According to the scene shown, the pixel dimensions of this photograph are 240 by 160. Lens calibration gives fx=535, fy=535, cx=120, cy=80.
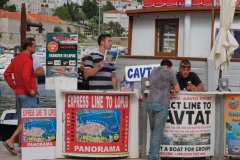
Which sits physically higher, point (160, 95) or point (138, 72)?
point (138, 72)

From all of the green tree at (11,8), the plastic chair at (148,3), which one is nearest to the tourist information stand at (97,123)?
the plastic chair at (148,3)

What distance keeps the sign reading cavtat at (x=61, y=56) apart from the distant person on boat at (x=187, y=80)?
1726mm

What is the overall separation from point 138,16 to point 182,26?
138cm

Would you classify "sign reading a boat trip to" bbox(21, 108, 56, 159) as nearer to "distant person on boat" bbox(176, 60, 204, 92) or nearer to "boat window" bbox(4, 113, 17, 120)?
"distant person on boat" bbox(176, 60, 204, 92)

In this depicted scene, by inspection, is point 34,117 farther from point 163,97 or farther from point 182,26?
point 182,26

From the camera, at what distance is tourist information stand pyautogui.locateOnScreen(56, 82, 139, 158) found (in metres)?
8.06

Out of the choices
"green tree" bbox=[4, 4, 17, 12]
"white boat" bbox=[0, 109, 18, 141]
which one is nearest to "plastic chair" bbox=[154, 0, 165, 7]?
"white boat" bbox=[0, 109, 18, 141]

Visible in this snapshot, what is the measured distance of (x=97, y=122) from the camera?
8070 millimetres

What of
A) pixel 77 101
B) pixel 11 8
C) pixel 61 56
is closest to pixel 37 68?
pixel 61 56

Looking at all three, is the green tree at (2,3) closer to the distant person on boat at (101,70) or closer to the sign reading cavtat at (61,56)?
the sign reading cavtat at (61,56)

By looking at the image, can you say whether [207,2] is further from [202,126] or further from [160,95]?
[160,95]

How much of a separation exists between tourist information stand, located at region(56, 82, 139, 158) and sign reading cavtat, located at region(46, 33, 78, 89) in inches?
22.9

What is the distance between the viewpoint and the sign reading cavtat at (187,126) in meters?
8.04

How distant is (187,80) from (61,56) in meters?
2.10
